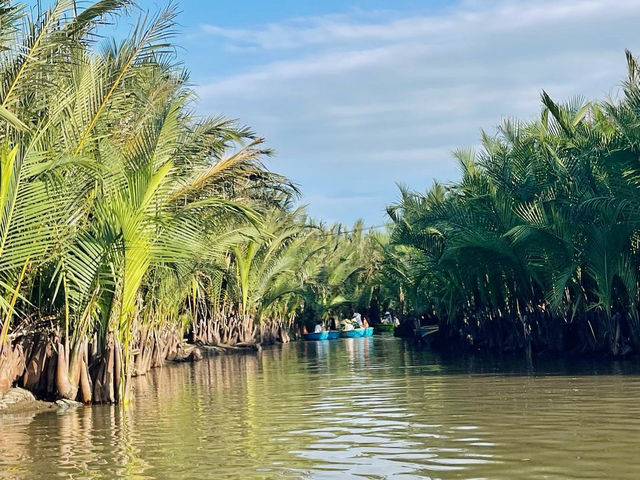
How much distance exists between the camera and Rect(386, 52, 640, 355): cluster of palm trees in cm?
1532

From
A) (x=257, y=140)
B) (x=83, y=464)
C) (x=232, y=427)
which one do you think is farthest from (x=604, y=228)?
(x=83, y=464)

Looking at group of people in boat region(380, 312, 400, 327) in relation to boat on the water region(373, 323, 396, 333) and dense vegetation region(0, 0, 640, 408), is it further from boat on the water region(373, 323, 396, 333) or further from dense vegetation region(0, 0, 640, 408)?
dense vegetation region(0, 0, 640, 408)

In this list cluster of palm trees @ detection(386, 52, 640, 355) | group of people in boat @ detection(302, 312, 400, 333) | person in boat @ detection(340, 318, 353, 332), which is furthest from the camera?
person in boat @ detection(340, 318, 353, 332)

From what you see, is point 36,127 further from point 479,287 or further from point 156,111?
point 479,287

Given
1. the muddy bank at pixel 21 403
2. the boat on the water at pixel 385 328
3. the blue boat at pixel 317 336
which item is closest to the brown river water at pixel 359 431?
the muddy bank at pixel 21 403

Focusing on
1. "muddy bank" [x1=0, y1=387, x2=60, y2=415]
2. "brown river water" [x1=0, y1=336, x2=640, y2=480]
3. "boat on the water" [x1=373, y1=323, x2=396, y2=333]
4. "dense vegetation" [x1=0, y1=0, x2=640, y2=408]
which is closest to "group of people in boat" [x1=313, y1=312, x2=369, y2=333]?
"boat on the water" [x1=373, y1=323, x2=396, y2=333]

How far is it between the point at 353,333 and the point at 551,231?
94.8 ft

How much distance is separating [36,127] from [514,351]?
13144 mm

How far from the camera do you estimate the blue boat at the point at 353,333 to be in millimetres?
44500

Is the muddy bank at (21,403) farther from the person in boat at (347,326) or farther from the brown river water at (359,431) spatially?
the person in boat at (347,326)

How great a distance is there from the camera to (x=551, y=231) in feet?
53.1

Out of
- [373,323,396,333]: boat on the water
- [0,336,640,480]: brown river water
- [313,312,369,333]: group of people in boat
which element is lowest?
[0,336,640,480]: brown river water

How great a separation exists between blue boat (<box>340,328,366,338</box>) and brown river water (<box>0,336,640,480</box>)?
29.2 metres

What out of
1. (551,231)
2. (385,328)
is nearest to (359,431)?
(551,231)
